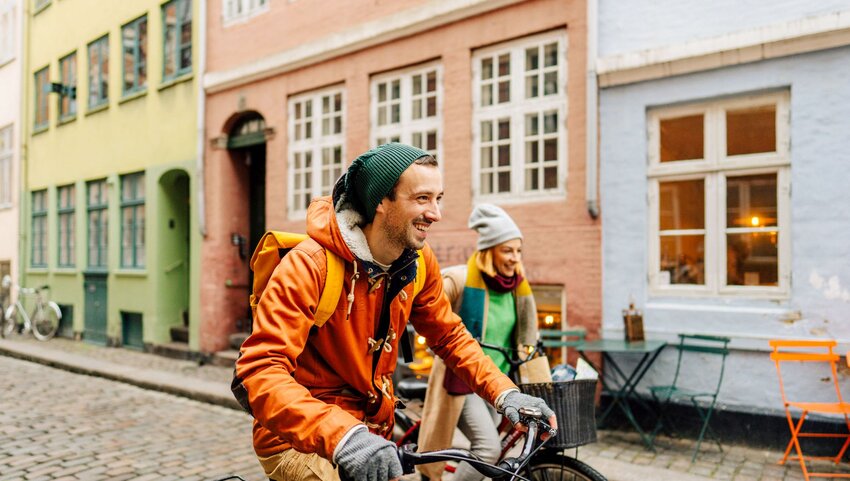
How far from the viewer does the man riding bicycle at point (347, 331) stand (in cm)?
200

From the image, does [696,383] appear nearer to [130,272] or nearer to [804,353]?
[804,353]

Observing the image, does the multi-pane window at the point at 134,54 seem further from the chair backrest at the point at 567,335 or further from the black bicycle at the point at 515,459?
the black bicycle at the point at 515,459

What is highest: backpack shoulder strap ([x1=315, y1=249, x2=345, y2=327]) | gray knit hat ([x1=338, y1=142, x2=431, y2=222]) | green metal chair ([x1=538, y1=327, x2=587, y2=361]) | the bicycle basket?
gray knit hat ([x1=338, y1=142, x2=431, y2=222])

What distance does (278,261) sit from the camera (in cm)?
236

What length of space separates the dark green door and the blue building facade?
11.5 m

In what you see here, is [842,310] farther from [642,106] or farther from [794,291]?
[642,106]

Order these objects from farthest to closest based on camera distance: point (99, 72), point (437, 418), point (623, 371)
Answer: point (99, 72), point (623, 371), point (437, 418)

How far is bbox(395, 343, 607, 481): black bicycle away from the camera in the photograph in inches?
83.8

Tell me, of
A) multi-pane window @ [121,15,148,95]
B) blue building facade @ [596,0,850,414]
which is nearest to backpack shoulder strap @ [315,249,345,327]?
blue building facade @ [596,0,850,414]

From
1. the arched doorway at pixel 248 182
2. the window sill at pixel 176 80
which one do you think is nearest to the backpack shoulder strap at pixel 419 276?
the arched doorway at pixel 248 182

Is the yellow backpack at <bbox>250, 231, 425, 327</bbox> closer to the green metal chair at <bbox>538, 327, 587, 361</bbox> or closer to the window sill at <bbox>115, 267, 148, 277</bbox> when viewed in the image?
the green metal chair at <bbox>538, 327, 587, 361</bbox>

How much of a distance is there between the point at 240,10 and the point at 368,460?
11.4 m

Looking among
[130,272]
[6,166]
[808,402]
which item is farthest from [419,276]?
[6,166]

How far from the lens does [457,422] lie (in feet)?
13.4
